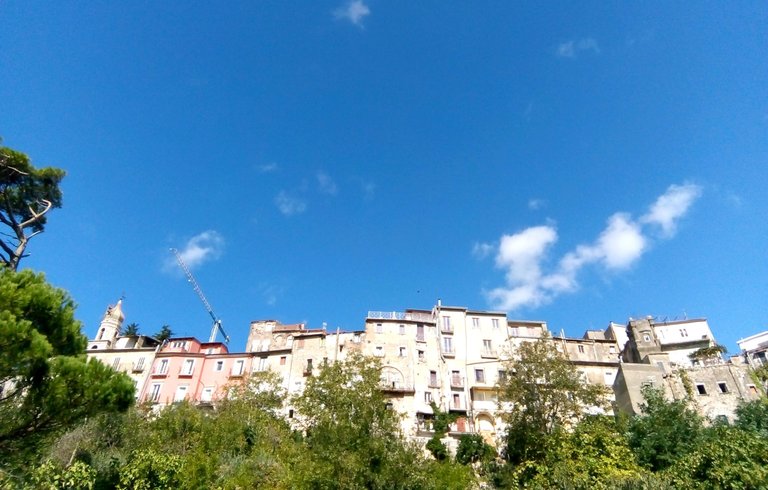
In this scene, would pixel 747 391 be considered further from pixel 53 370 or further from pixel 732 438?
pixel 53 370

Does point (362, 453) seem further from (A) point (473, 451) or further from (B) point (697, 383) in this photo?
(B) point (697, 383)

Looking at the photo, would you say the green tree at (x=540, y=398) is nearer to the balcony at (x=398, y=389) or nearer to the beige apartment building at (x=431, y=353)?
the beige apartment building at (x=431, y=353)

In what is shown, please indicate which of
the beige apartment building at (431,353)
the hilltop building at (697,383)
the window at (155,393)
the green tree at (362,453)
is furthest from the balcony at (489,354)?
the window at (155,393)

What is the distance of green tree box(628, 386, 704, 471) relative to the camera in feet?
88.6

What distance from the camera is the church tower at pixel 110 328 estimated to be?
54.4 metres

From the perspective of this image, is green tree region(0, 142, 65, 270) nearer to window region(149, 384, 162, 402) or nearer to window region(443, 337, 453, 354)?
window region(149, 384, 162, 402)

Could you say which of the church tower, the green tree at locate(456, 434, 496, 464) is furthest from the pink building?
the green tree at locate(456, 434, 496, 464)

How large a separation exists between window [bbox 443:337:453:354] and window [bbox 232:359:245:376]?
74.0 feet

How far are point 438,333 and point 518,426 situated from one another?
20677 mm

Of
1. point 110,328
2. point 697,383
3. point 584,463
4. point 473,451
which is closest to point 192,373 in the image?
point 110,328

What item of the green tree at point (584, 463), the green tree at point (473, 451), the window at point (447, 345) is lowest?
the green tree at point (584, 463)

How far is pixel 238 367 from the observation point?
49750 millimetres

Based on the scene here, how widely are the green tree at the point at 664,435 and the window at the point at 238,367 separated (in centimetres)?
3728

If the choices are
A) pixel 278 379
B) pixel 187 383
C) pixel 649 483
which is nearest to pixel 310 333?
pixel 278 379
